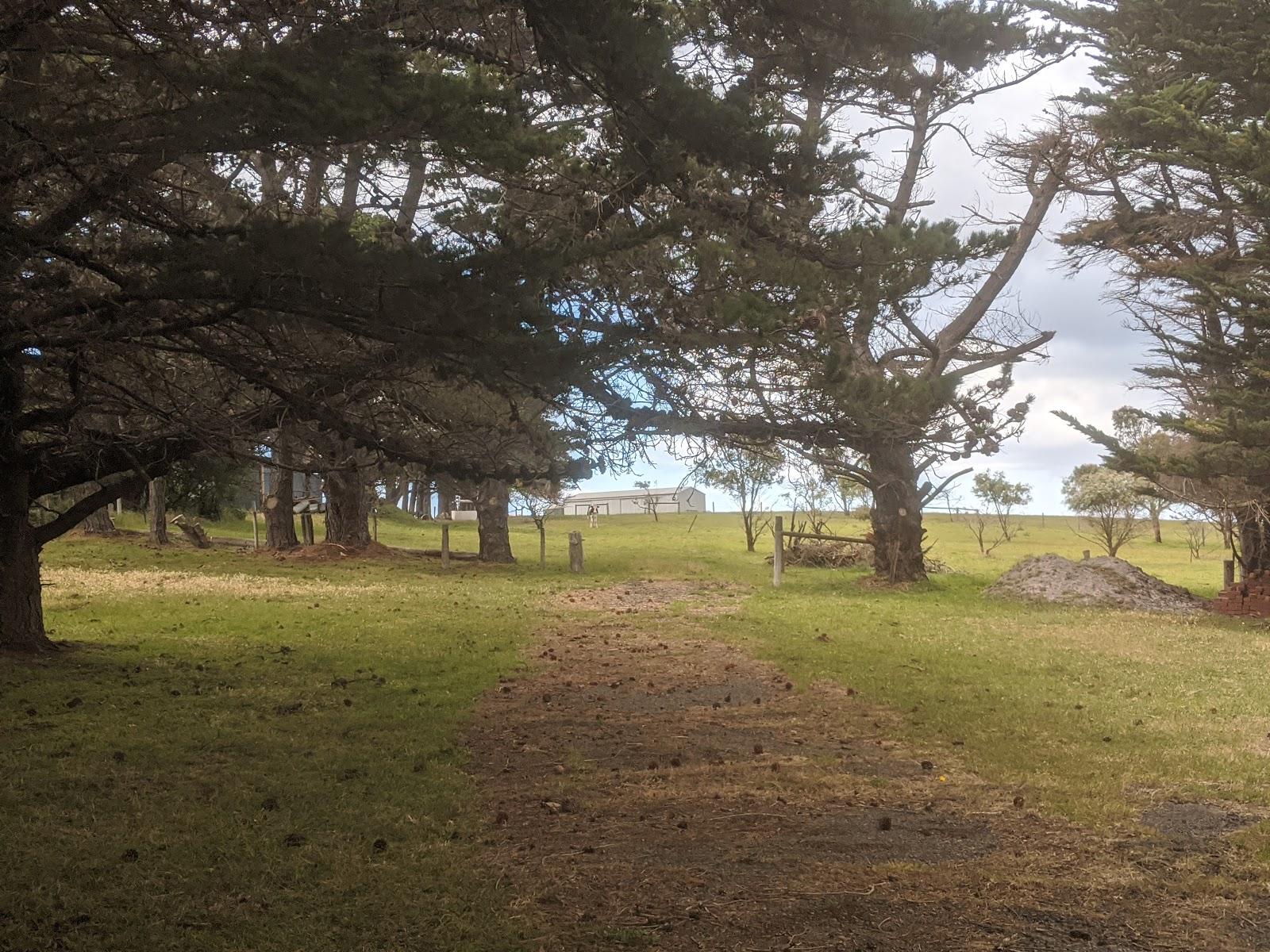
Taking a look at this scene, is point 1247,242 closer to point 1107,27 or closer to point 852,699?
point 1107,27

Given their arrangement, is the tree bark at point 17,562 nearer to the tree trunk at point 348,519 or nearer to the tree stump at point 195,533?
the tree trunk at point 348,519

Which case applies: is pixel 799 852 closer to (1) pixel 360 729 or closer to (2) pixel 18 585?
(1) pixel 360 729

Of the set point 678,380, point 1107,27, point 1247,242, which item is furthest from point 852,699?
point 1107,27

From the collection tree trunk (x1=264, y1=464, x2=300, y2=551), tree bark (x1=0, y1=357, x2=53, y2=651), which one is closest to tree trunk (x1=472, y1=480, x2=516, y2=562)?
tree trunk (x1=264, y1=464, x2=300, y2=551)

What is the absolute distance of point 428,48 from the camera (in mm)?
9789

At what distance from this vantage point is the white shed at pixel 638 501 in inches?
2719

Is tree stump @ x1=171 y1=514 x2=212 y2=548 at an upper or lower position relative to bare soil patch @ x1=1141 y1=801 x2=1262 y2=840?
upper

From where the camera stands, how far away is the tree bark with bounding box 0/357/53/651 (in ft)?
34.0

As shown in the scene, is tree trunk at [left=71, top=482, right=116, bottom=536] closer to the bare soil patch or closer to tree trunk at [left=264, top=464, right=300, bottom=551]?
tree trunk at [left=264, top=464, right=300, bottom=551]

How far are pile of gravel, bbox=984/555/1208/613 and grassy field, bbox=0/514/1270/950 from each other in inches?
65.4

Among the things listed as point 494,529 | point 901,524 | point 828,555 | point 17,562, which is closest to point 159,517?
point 494,529

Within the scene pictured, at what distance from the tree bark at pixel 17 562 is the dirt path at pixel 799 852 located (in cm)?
559

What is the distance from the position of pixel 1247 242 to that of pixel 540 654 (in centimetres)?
1465

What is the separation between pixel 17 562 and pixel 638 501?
62108 mm
